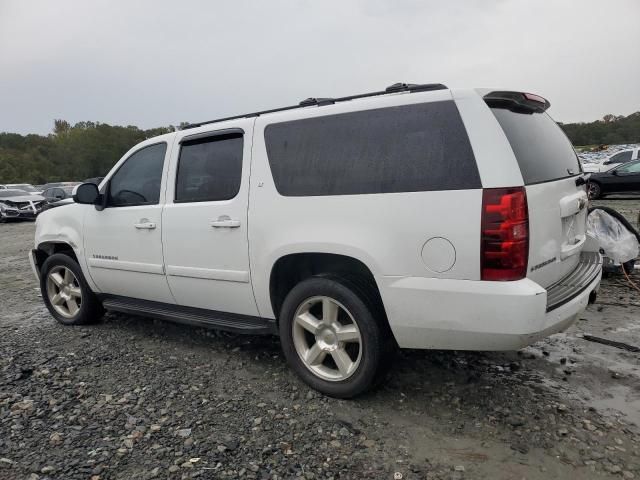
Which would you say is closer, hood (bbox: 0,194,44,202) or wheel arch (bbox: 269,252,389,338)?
wheel arch (bbox: 269,252,389,338)

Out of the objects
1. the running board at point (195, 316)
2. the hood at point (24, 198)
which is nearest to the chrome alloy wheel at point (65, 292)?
the running board at point (195, 316)

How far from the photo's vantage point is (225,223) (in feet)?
11.0

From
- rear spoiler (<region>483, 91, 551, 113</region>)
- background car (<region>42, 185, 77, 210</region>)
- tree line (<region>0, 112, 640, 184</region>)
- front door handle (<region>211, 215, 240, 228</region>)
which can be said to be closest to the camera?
rear spoiler (<region>483, 91, 551, 113</region>)

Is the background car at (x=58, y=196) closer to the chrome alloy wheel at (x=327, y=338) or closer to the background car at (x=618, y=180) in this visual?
the chrome alloy wheel at (x=327, y=338)

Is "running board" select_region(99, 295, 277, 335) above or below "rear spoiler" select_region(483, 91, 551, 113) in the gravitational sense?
below

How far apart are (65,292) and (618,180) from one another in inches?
641

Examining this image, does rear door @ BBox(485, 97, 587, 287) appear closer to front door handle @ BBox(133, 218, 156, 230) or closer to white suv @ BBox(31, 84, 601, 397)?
white suv @ BBox(31, 84, 601, 397)

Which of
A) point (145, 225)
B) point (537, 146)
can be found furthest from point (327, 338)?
point (145, 225)

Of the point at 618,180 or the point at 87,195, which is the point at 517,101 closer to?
the point at 87,195

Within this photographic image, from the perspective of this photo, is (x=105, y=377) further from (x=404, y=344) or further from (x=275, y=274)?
(x=404, y=344)

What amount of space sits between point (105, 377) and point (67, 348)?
89cm

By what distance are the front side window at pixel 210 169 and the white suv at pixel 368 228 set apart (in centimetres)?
1

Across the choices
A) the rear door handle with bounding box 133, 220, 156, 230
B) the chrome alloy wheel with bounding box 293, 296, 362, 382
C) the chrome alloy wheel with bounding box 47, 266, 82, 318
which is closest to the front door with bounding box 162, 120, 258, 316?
the rear door handle with bounding box 133, 220, 156, 230

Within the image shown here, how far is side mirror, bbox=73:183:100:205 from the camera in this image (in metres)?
4.26
